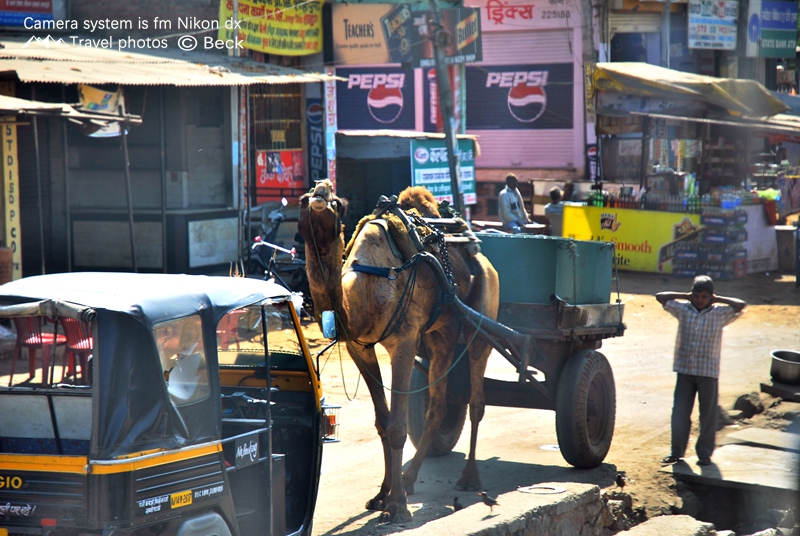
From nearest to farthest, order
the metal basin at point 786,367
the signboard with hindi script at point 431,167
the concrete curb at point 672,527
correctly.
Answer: the concrete curb at point 672,527, the metal basin at point 786,367, the signboard with hindi script at point 431,167

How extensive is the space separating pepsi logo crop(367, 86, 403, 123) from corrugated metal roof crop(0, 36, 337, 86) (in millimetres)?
10076

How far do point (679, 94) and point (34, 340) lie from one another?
1694 cm

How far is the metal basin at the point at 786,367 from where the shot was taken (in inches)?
404

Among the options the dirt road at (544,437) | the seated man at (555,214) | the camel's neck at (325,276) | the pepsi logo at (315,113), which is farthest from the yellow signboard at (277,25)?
the camel's neck at (325,276)

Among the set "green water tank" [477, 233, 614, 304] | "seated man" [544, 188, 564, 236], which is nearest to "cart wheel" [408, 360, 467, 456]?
"green water tank" [477, 233, 614, 304]

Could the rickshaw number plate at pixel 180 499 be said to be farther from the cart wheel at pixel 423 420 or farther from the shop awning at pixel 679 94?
the shop awning at pixel 679 94

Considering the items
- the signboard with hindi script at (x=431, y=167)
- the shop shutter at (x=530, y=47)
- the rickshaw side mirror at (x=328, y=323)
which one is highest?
the shop shutter at (x=530, y=47)

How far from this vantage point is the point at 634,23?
2650 centimetres

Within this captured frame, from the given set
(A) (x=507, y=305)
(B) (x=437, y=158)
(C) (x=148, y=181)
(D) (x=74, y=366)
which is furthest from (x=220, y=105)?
(D) (x=74, y=366)

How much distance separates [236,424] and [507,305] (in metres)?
3.48

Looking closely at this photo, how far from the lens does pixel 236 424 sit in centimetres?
504

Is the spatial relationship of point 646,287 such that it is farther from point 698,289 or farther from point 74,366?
point 74,366

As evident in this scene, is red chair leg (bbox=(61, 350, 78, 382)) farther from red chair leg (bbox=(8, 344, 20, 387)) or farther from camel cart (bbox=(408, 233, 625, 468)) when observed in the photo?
camel cart (bbox=(408, 233, 625, 468))

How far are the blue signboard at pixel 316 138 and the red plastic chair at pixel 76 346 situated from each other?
1367cm
